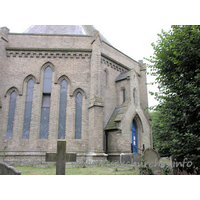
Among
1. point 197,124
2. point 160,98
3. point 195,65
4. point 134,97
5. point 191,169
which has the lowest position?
point 191,169

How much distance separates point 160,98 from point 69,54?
10.3 meters

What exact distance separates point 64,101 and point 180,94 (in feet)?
32.7

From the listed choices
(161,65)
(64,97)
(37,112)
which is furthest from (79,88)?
(161,65)

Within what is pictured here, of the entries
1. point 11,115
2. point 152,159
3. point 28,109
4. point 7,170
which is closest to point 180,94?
point 152,159

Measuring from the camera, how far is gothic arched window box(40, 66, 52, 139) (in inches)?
557

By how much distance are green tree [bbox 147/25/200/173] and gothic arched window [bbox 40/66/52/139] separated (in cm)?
933

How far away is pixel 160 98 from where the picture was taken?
7.80 metres

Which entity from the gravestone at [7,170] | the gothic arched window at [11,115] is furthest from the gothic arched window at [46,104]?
the gravestone at [7,170]

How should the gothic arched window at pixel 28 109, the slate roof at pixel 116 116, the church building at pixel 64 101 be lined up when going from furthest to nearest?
the slate roof at pixel 116 116
the gothic arched window at pixel 28 109
the church building at pixel 64 101

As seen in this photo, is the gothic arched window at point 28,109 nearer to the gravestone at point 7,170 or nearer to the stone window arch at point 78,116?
the stone window arch at point 78,116

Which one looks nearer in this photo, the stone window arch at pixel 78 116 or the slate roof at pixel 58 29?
the stone window arch at pixel 78 116

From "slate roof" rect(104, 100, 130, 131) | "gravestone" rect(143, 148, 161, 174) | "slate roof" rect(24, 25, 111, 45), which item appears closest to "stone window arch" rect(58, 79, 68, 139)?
"slate roof" rect(104, 100, 130, 131)

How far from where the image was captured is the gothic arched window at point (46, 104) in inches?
557

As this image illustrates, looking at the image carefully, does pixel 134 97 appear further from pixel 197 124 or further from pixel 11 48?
pixel 11 48
